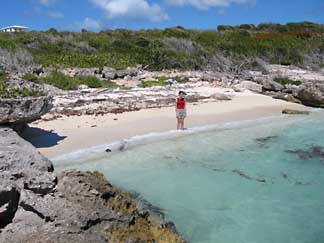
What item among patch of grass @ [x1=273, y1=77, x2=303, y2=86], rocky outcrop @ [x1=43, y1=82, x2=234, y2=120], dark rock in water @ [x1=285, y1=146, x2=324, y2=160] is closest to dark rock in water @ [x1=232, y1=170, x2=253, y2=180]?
dark rock in water @ [x1=285, y1=146, x2=324, y2=160]

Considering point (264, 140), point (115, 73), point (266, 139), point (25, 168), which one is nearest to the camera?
point (25, 168)

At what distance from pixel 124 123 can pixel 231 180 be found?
5.25 metres

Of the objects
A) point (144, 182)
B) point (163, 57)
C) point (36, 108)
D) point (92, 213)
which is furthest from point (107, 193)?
point (163, 57)

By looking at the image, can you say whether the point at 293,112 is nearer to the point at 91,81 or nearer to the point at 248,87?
the point at 248,87

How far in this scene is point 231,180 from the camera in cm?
923

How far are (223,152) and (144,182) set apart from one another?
3.24 metres

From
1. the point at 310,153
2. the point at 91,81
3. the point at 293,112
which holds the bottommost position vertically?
the point at 310,153

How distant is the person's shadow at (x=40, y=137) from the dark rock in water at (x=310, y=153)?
20.1 feet

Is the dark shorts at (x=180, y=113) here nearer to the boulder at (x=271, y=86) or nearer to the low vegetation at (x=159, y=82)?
the low vegetation at (x=159, y=82)

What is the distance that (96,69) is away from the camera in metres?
23.2

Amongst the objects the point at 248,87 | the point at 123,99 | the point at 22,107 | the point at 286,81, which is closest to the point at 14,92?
the point at 22,107

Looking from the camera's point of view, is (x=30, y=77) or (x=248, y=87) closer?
(x=30, y=77)

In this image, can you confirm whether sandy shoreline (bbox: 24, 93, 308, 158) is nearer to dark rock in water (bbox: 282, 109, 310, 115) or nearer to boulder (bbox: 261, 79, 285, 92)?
dark rock in water (bbox: 282, 109, 310, 115)

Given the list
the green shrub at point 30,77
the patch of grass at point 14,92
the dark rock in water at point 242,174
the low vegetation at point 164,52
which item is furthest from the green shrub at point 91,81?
the dark rock in water at point 242,174
